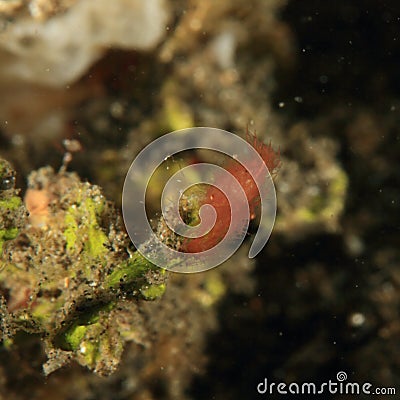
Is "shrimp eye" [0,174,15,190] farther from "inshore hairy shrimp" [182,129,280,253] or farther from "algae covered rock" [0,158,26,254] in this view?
"inshore hairy shrimp" [182,129,280,253]

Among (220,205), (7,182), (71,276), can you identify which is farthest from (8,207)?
(220,205)

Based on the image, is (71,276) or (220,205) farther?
(71,276)

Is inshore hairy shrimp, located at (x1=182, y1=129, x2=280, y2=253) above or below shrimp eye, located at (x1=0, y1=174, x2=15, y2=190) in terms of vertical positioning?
below

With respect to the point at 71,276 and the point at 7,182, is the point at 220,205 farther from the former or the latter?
the point at 7,182

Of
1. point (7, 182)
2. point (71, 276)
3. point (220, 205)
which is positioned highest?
point (7, 182)

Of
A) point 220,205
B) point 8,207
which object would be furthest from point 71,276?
point 220,205

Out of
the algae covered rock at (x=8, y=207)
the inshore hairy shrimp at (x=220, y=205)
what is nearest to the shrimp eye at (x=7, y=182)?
the algae covered rock at (x=8, y=207)

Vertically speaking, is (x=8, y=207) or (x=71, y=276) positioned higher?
(x=8, y=207)

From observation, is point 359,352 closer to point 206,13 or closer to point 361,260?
point 361,260

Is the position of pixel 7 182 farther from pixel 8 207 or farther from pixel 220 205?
pixel 220 205

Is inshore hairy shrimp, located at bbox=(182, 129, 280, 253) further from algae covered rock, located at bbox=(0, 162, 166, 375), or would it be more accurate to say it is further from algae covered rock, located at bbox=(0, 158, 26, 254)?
algae covered rock, located at bbox=(0, 158, 26, 254)

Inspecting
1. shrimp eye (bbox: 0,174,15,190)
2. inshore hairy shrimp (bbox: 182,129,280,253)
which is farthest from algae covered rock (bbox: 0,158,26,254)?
inshore hairy shrimp (bbox: 182,129,280,253)
